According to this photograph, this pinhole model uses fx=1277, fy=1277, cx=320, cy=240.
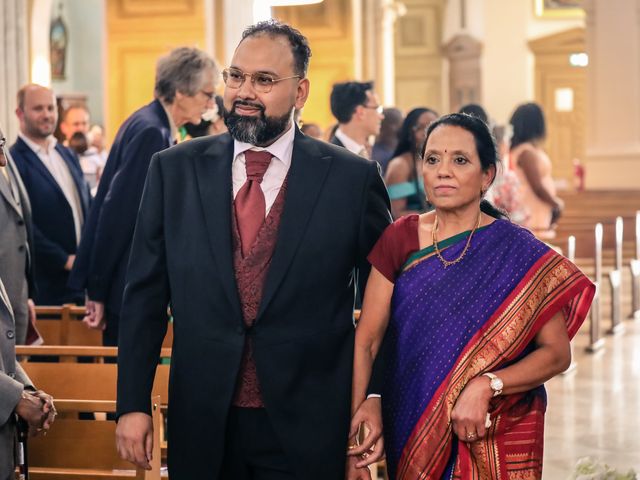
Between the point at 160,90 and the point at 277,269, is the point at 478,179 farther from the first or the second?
the point at 160,90

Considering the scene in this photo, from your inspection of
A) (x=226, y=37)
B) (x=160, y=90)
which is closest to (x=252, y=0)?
(x=226, y=37)

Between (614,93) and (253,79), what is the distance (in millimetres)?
18899

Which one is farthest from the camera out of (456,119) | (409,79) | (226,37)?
(409,79)

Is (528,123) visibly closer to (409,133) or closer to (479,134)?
(409,133)

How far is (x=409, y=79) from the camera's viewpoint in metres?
26.6

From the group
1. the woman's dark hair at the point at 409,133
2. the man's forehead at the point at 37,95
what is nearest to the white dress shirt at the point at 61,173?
the man's forehead at the point at 37,95

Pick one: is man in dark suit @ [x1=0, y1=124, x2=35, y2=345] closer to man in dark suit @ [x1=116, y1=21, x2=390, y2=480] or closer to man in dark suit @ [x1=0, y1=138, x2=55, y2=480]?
man in dark suit @ [x1=0, y1=138, x2=55, y2=480]

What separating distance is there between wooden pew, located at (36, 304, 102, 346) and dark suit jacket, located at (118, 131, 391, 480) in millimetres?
2311

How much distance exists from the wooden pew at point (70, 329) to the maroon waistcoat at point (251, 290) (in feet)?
7.94

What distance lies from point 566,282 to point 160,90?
2454mm

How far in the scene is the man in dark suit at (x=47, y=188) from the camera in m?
6.20

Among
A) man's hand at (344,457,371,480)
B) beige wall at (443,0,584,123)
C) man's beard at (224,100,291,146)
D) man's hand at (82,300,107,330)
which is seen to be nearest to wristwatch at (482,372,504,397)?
man's hand at (344,457,371,480)

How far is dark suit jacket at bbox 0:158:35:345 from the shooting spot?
191 inches

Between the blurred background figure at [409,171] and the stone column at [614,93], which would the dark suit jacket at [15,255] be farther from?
the stone column at [614,93]
